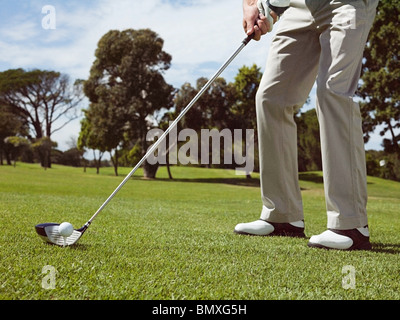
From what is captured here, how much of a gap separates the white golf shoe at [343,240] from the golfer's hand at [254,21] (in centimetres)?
164

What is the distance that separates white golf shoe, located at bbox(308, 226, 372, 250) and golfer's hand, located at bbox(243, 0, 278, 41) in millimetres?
1639

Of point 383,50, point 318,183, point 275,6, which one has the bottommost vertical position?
point 318,183

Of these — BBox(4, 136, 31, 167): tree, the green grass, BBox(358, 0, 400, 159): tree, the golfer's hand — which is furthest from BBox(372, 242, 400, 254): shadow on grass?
BBox(4, 136, 31, 167): tree

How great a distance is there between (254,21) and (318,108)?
97 centimetres

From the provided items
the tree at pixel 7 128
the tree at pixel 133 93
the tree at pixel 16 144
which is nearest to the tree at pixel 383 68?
the tree at pixel 133 93

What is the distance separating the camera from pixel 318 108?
295cm

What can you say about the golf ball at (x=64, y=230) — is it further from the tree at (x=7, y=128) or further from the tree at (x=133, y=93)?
the tree at (x=7, y=128)

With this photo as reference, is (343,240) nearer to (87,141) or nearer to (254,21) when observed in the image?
(254,21)

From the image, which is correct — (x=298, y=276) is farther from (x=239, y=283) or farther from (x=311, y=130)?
(x=311, y=130)

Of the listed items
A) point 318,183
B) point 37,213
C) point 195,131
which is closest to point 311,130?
point 318,183

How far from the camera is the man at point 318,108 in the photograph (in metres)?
2.84

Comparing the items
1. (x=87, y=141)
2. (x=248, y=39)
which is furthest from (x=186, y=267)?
(x=87, y=141)

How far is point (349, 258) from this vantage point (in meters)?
2.48
